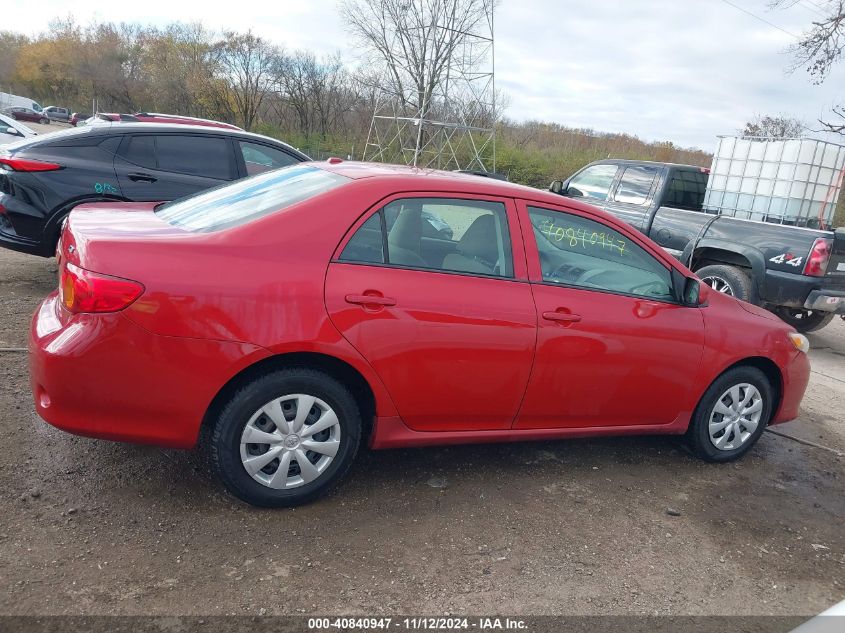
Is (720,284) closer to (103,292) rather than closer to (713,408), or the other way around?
(713,408)

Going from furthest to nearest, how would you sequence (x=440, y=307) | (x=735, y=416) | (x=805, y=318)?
(x=805, y=318)
(x=735, y=416)
(x=440, y=307)

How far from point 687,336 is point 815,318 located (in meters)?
5.74

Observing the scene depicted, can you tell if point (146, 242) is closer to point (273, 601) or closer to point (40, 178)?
point (273, 601)

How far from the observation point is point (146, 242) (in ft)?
9.65

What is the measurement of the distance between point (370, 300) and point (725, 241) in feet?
19.3

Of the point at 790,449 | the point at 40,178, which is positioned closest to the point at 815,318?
the point at 790,449

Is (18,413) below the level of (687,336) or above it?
below

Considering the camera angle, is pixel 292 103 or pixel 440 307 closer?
pixel 440 307

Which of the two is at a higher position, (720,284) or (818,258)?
(818,258)

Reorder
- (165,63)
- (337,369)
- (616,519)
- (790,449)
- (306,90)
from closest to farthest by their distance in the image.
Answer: (337,369), (616,519), (790,449), (306,90), (165,63)

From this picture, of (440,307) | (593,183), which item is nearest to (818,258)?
(593,183)

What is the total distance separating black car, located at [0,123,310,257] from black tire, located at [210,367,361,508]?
384 centimetres

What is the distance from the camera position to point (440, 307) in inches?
129

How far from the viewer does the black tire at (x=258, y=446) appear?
9.81 ft
